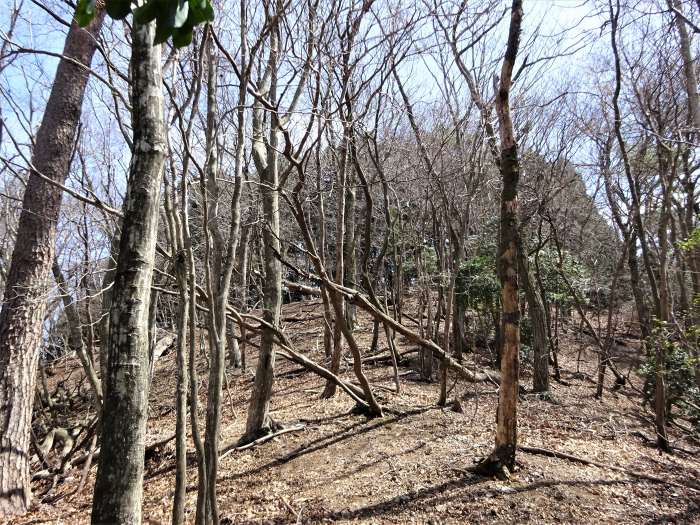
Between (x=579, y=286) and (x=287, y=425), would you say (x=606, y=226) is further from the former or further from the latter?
(x=287, y=425)

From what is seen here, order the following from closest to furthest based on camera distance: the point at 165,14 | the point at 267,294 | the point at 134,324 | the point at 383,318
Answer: the point at 165,14
the point at 134,324
the point at 383,318
the point at 267,294

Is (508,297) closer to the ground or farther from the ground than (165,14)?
closer to the ground

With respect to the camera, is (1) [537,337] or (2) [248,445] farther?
(1) [537,337]

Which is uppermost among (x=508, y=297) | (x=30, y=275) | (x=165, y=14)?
(x=165, y=14)

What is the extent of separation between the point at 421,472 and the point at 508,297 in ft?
6.63

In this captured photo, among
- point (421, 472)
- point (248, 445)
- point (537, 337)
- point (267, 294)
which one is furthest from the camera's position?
point (537, 337)

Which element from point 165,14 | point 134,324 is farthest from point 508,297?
point 165,14

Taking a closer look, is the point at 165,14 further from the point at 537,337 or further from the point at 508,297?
the point at 537,337

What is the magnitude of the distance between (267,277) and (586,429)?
5.16 metres

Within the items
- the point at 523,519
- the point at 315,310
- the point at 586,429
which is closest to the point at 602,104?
the point at 586,429

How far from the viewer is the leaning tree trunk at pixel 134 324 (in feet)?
6.36

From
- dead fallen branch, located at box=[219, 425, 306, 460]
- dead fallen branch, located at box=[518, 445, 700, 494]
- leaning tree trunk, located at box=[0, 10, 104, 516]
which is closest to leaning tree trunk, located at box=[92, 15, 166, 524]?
leaning tree trunk, located at box=[0, 10, 104, 516]

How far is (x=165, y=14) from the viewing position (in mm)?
996

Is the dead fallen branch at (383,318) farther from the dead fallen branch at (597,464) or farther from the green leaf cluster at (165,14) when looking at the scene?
the green leaf cluster at (165,14)
